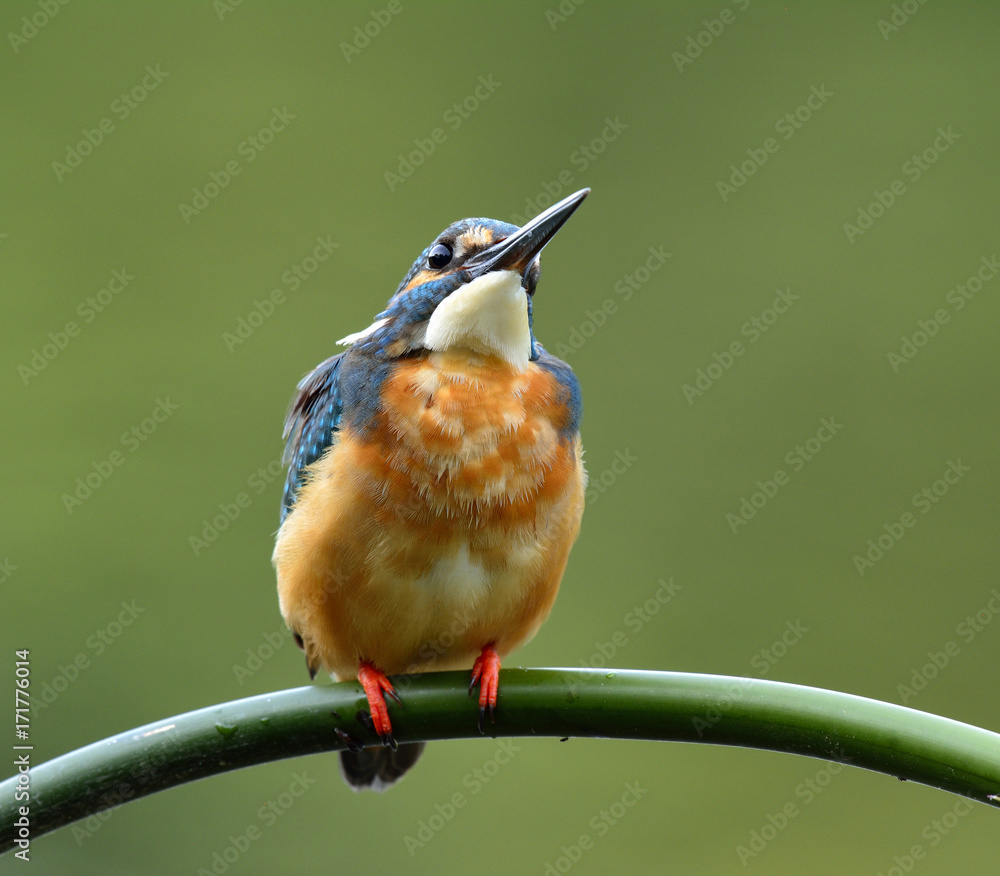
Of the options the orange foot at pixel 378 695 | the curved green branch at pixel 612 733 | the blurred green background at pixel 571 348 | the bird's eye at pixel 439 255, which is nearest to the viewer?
the curved green branch at pixel 612 733

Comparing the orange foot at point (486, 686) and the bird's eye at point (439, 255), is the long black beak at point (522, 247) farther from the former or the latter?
the orange foot at point (486, 686)

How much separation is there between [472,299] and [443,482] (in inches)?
12.3

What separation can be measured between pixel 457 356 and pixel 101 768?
99 cm

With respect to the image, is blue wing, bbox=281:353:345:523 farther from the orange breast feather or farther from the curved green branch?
the curved green branch

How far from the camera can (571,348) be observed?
4.26 meters

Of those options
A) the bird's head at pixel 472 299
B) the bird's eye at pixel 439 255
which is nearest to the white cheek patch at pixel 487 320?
the bird's head at pixel 472 299

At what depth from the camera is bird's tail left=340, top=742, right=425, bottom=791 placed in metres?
2.30

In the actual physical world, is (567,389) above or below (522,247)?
below

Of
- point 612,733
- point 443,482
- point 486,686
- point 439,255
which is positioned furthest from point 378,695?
point 439,255

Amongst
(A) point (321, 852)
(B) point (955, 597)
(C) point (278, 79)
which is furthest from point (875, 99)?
(A) point (321, 852)

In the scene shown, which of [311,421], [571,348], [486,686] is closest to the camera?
[486,686]

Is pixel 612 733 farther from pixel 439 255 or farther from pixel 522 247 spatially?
pixel 439 255

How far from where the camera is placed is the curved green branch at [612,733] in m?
1.11

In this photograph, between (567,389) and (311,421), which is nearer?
(567,389)
